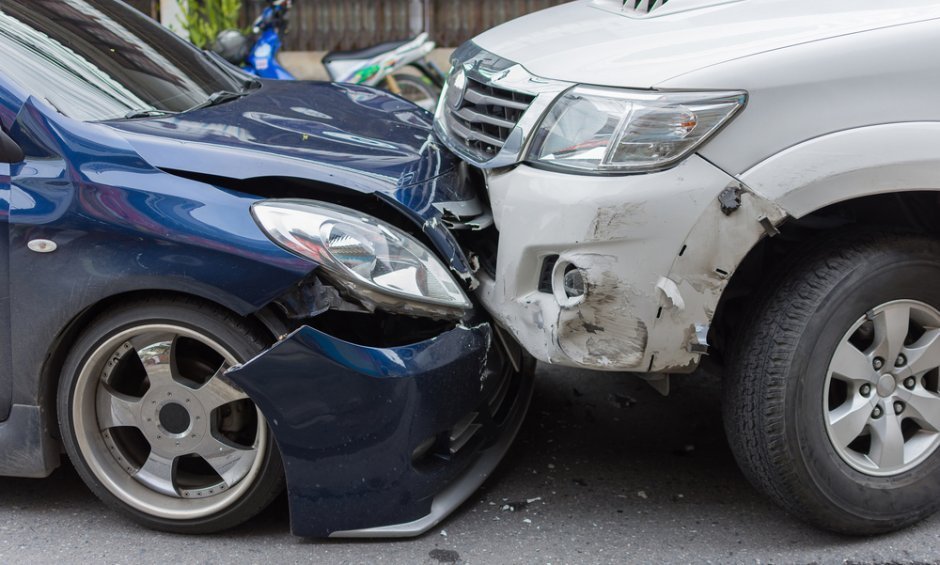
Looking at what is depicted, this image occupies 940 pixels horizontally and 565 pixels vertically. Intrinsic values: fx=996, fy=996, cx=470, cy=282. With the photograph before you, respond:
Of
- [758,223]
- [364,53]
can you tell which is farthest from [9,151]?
[364,53]

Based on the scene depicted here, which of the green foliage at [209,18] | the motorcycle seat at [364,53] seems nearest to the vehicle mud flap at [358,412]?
the motorcycle seat at [364,53]

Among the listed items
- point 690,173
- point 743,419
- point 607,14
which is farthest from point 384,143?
point 743,419

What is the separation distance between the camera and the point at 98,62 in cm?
326

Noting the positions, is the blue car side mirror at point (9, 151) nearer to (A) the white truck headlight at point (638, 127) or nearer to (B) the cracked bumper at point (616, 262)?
(B) the cracked bumper at point (616, 262)

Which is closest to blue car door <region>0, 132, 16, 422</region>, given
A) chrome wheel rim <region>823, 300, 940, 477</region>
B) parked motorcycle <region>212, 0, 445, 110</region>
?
chrome wheel rim <region>823, 300, 940, 477</region>

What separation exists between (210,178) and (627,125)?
46.1 inches

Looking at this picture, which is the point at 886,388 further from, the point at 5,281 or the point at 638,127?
the point at 5,281

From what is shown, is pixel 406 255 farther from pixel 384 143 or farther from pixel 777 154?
pixel 777 154

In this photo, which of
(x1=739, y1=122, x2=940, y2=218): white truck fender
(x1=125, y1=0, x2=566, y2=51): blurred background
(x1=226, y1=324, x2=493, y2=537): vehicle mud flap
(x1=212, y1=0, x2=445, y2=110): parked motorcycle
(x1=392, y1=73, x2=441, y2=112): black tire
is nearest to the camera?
(x1=739, y1=122, x2=940, y2=218): white truck fender

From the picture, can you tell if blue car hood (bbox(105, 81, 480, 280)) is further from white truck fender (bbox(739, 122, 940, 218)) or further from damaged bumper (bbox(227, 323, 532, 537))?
white truck fender (bbox(739, 122, 940, 218))

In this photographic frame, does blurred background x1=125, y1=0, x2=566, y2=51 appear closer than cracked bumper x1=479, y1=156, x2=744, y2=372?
No

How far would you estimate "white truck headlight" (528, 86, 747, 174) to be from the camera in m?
2.55

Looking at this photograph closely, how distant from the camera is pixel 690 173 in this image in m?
2.55

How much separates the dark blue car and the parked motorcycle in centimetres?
449
